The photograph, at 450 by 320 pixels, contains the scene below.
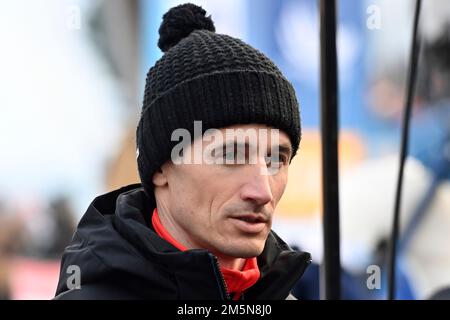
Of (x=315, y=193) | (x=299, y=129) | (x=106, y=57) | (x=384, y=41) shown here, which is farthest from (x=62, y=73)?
(x=299, y=129)

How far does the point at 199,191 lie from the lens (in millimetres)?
963

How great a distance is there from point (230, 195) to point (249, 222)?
42 mm

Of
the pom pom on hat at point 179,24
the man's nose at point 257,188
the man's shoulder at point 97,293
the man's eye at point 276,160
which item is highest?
the pom pom on hat at point 179,24

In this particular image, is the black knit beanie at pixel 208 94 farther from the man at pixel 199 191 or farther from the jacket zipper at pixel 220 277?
the jacket zipper at pixel 220 277

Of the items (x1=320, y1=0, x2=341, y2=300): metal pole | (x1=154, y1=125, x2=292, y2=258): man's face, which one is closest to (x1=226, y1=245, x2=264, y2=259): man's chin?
(x1=154, y1=125, x2=292, y2=258): man's face

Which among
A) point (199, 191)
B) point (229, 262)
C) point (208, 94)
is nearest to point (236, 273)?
point (229, 262)

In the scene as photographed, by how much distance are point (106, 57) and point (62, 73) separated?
0.95 feet

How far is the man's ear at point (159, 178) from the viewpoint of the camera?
1039 millimetres

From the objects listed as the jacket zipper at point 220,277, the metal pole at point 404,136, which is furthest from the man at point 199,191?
the metal pole at point 404,136

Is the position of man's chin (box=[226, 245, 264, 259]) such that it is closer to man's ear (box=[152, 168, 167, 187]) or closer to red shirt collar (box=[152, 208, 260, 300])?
red shirt collar (box=[152, 208, 260, 300])

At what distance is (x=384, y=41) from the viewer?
3.71m

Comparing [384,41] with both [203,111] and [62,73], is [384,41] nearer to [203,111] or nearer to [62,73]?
[62,73]

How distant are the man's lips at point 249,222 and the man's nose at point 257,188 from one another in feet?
0.07

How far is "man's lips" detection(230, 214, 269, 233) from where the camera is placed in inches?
37.0
